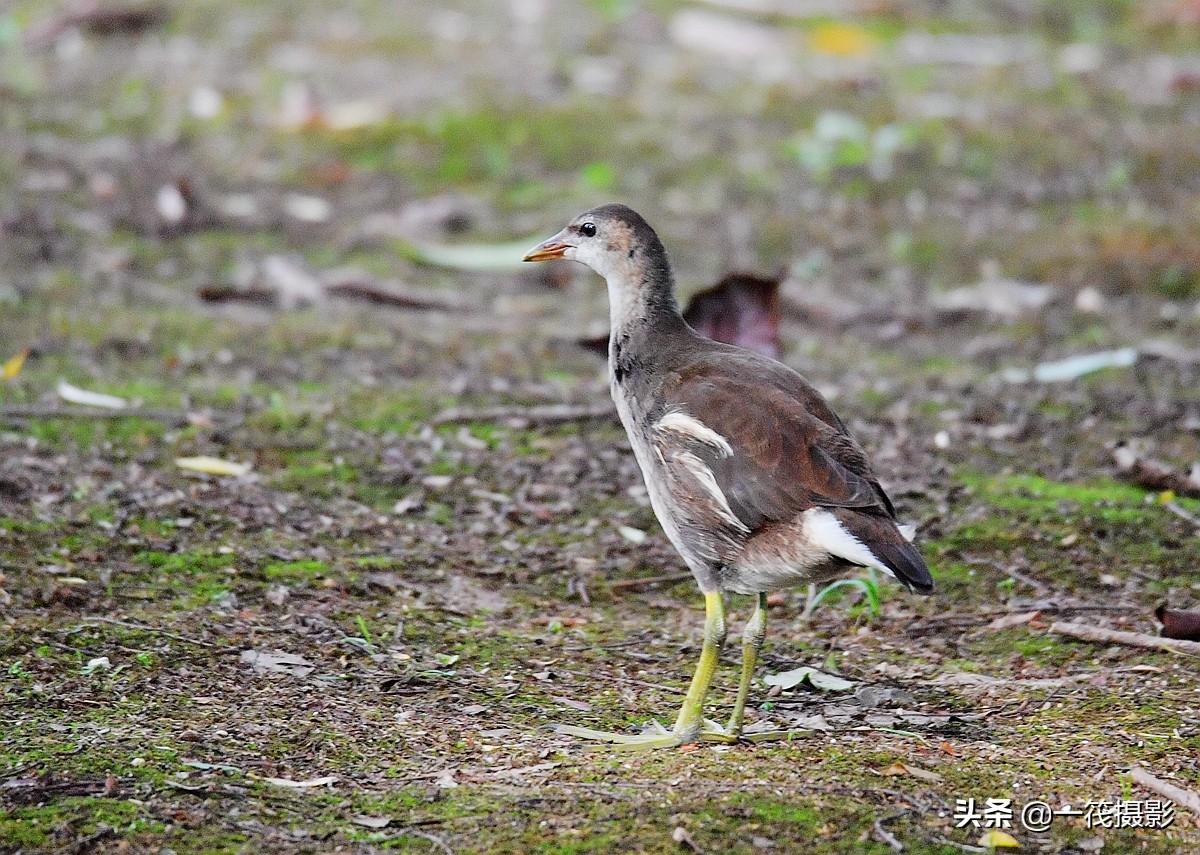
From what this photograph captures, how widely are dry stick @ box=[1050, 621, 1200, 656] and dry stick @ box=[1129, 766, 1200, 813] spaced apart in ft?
2.80

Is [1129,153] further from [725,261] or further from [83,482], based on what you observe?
[83,482]

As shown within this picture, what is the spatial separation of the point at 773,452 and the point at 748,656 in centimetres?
54

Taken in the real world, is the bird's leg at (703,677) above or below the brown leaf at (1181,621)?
below

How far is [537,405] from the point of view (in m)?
6.39

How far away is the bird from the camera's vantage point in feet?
12.1

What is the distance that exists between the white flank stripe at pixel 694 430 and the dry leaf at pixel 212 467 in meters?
2.01

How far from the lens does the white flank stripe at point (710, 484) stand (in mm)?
3842

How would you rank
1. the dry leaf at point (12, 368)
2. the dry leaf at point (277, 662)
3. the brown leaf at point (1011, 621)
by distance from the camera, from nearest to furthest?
1. the dry leaf at point (277, 662)
2. the brown leaf at point (1011, 621)
3. the dry leaf at point (12, 368)

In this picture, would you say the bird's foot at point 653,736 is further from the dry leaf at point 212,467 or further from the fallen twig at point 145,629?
the dry leaf at point 212,467

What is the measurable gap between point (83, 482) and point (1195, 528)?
3.72 m

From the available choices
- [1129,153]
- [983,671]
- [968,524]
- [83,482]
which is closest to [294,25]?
[1129,153]

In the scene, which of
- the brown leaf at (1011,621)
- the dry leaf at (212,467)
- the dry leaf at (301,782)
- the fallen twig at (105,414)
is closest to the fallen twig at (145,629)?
the dry leaf at (301,782)

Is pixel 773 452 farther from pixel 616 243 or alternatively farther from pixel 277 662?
pixel 277 662

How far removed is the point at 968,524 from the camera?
5180 millimetres
